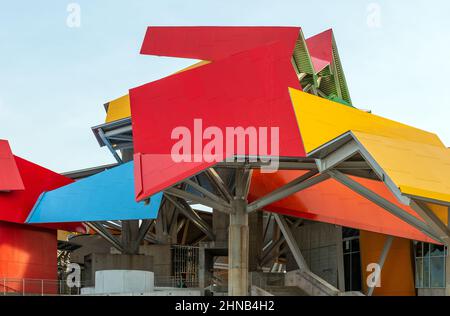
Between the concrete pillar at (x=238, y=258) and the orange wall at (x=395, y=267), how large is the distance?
9.41m

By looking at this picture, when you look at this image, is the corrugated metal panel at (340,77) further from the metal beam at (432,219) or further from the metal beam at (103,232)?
the metal beam at (432,219)

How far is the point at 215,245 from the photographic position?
4656 centimetres

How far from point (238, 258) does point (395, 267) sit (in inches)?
418

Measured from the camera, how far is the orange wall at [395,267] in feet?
119

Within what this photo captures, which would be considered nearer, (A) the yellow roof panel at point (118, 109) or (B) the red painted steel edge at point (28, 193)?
(B) the red painted steel edge at point (28, 193)

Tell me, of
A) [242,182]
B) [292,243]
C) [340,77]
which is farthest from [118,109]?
[242,182]

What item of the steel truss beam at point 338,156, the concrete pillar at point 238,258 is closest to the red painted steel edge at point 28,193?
the concrete pillar at point 238,258

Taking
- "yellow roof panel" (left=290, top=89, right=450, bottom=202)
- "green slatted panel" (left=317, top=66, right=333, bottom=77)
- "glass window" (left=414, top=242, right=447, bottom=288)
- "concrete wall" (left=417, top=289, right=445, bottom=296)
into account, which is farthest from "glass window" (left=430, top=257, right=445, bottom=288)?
"green slatted panel" (left=317, top=66, right=333, bottom=77)

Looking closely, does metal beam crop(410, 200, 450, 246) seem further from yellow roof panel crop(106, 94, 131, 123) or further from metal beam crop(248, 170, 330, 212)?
yellow roof panel crop(106, 94, 131, 123)

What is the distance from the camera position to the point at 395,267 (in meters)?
36.5

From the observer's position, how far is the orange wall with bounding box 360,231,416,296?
36156 mm
